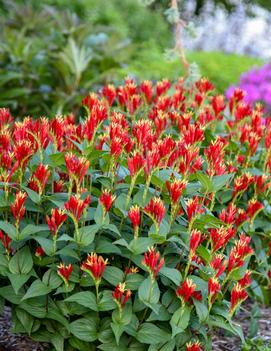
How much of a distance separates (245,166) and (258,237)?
0.35m

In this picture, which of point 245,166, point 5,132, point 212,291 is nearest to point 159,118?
point 245,166

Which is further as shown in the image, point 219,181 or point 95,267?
point 219,181

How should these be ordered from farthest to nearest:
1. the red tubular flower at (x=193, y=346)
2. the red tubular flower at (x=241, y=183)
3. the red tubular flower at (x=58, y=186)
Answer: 1. the red tubular flower at (x=241, y=183)
2. the red tubular flower at (x=58, y=186)
3. the red tubular flower at (x=193, y=346)

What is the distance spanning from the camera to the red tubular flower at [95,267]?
2.40m

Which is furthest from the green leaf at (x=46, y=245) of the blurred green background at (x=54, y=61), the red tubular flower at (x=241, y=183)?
the blurred green background at (x=54, y=61)

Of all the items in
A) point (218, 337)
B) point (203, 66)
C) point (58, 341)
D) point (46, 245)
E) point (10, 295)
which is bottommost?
point (203, 66)

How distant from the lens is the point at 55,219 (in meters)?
2.45

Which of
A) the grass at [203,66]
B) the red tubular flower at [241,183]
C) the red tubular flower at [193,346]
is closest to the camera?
the red tubular flower at [193,346]

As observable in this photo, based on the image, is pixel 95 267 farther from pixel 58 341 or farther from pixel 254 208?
pixel 254 208

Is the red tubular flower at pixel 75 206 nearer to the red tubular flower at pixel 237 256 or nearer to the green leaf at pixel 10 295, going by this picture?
the green leaf at pixel 10 295

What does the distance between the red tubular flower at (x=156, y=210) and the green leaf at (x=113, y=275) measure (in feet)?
0.79

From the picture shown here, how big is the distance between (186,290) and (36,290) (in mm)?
534

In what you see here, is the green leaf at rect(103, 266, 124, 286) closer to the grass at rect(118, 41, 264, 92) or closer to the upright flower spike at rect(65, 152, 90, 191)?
the upright flower spike at rect(65, 152, 90, 191)

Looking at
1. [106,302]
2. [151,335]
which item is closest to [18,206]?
[106,302]
